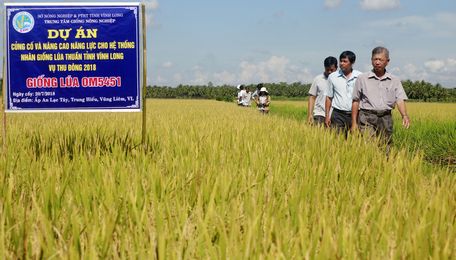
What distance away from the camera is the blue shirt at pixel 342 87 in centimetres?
668

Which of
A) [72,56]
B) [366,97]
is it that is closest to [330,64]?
[366,97]

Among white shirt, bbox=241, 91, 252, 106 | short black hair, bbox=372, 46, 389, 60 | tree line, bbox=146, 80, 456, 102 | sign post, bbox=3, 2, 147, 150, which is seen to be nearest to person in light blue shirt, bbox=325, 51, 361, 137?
short black hair, bbox=372, 46, 389, 60

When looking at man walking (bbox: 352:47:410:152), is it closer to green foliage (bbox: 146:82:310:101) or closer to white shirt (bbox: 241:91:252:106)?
white shirt (bbox: 241:91:252:106)

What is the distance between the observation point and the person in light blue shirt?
6.64 m

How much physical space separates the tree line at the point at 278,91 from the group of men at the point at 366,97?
6331 cm

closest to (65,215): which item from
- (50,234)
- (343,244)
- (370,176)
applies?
(50,234)

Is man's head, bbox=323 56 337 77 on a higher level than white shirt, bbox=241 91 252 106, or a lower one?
higher

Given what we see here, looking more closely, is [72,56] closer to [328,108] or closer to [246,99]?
[328,108]

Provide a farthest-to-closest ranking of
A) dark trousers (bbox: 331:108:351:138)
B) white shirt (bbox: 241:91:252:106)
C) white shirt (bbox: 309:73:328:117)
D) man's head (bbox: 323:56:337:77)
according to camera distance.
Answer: white shirt (bbox: 241:91:252:106) < white shirt (bbox: 309:73:328:117) < man's head (bbox: 323:56:337:77) < dark trousers (bbox: 331:108:351:138)

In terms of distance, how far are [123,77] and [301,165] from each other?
6.74 ft

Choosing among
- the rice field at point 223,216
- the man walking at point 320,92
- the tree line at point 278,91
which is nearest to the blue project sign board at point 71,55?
the rice field at point 223,216

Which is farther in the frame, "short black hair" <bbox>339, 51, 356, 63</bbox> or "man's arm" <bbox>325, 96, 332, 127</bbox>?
"man's arm" <bbox>325, 96, 332, 127</bbox>

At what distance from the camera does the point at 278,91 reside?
88.3 meters

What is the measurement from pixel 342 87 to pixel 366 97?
0.81 m
